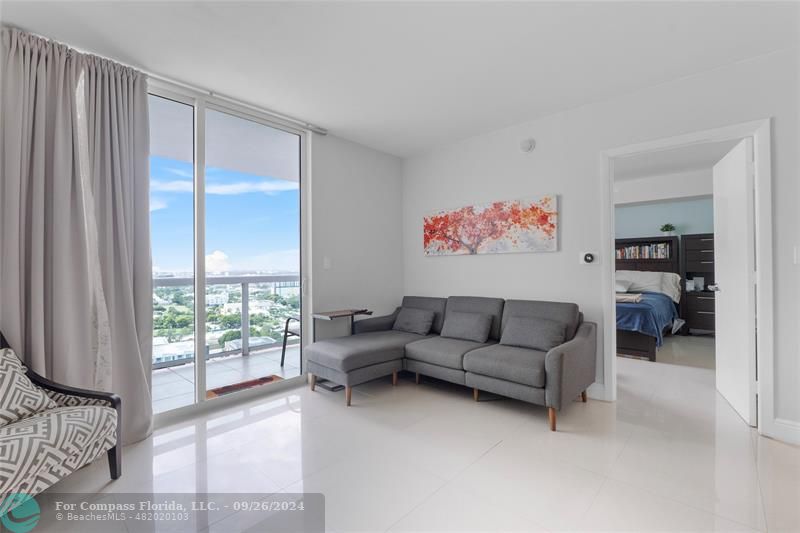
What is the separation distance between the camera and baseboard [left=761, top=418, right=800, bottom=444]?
2357mm

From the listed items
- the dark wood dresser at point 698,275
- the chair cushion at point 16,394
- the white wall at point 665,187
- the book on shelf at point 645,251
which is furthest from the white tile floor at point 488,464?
the book on shelf at point 645,251

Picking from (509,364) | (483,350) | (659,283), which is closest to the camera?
(509,364)

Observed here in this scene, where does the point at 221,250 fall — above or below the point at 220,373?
above

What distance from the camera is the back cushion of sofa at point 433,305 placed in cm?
400

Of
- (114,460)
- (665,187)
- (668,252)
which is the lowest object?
(114,460)

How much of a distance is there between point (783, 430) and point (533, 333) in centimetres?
167

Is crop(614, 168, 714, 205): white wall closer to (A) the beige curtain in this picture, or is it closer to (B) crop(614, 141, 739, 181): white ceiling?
(B) crop(614, 141, 739, 181): white ceiling

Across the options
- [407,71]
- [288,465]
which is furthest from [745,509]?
[407,71]

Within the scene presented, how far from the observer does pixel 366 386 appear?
11.8 feet

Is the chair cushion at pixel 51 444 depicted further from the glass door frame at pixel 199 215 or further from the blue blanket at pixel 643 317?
the blue blanket at pixel 643 317

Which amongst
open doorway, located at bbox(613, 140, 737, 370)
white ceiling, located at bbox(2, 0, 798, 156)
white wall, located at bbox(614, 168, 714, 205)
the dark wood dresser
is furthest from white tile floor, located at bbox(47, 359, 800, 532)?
white wall, located at bbox(614, 168, 714, 205)

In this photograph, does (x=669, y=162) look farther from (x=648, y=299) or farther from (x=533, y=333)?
(x=533, y=333)

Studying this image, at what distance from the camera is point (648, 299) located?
16.7 ft

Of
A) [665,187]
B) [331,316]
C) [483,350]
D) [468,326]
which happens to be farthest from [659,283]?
[331,316]
